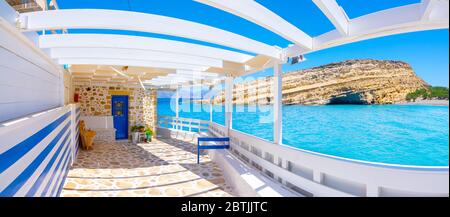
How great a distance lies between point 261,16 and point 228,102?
159 inches

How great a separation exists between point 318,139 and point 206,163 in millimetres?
8387

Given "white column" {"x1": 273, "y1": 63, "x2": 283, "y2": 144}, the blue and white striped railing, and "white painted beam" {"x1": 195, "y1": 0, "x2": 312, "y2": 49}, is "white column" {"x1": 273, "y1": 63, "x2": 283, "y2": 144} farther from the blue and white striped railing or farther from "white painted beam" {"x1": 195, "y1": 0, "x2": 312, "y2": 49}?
the blue and white striped railing

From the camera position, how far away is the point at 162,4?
2879 mm

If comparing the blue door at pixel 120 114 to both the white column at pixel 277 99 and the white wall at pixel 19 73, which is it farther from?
the white column at pixel 277 99

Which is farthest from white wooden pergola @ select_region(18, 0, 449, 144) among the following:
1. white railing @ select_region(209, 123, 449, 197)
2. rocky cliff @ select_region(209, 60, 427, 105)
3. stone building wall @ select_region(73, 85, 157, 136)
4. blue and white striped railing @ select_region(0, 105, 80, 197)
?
rocky cliff @ select_region(209, 60, 427, 105)

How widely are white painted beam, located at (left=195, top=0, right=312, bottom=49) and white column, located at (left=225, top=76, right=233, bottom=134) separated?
→ 329 cm

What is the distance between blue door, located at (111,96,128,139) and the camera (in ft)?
30.0

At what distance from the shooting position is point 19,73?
2154mm

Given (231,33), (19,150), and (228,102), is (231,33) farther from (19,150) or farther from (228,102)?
(228,102)

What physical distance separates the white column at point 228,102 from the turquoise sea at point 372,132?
138 cm

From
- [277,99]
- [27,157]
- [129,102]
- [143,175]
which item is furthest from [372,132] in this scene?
[27,157]
